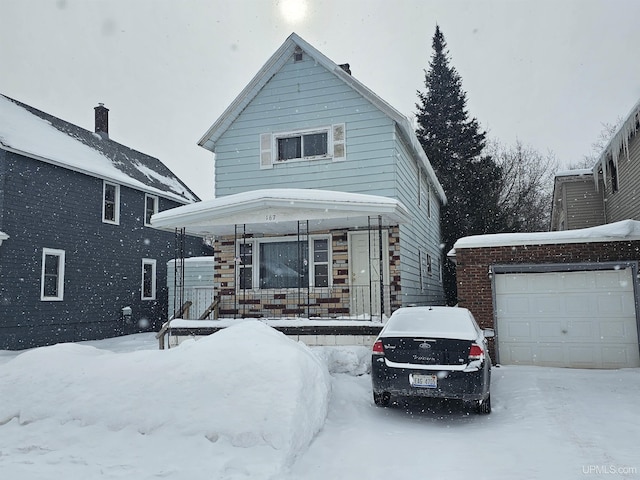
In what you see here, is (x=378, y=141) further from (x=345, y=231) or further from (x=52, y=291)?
(x=52, y=291)

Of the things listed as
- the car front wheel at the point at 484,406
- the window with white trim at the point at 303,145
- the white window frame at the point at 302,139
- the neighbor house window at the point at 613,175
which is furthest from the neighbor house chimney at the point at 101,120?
the car front wheel at the point at 484,406

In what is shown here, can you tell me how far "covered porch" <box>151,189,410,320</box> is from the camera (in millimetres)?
11219

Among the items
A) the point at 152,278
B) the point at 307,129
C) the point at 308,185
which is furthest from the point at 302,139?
the point at 152,278

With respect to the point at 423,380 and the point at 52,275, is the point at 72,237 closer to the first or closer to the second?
the point at 52,275

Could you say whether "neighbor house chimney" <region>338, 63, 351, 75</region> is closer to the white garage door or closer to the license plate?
the white garage door

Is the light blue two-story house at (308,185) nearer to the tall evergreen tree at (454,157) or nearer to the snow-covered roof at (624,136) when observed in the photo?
the snow-covered roof at (624,136)

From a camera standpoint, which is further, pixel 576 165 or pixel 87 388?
pixel 576 165

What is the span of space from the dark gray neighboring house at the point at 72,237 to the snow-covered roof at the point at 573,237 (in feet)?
41.5

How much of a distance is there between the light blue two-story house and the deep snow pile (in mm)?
5160

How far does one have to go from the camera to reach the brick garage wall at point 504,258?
1030cm

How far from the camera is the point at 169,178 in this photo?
25.0 meters

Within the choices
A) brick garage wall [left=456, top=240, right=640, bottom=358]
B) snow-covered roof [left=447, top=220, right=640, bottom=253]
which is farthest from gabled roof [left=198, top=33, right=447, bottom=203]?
brick garage wall [left=456, top=240, right=640, bottom=358]

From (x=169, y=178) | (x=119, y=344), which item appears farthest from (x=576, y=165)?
(x=119, y=344)

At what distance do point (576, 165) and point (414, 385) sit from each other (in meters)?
43.3
